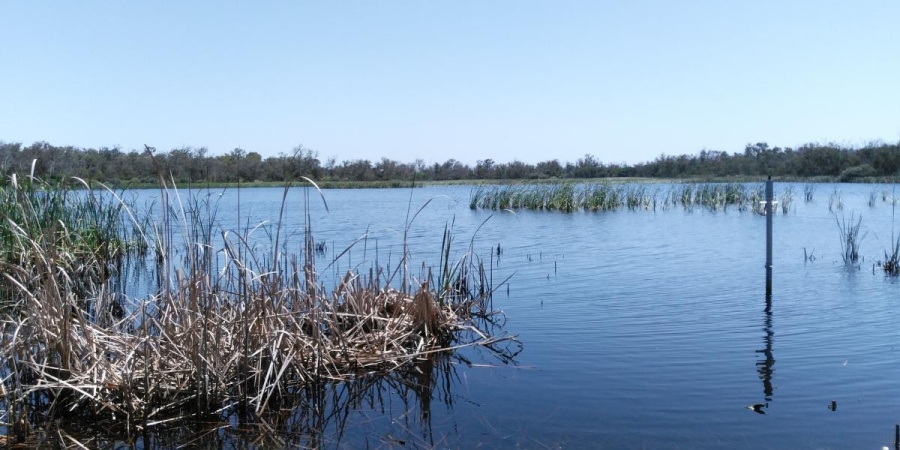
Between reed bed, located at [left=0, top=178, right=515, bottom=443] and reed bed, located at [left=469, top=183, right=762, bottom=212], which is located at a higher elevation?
reed bed, located at [left=469, top=183, right=762, bottom=212]

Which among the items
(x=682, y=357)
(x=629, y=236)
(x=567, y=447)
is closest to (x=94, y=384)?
(x=567, y=447)

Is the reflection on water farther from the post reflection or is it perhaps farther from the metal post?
the metal post

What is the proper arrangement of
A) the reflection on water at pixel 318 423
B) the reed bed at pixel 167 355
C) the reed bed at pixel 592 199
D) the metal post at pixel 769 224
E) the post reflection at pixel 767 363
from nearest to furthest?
the reflection on water at pixel 318 423
the reed bed at pixel 167 355
the post reflection at pixel 767 363
the metal post at pixel 769 224
the reed bed at pixel 592 199

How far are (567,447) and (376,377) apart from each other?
1.81m

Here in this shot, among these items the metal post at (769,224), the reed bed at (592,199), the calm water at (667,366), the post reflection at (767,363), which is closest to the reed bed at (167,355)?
the calm water at (667,366)

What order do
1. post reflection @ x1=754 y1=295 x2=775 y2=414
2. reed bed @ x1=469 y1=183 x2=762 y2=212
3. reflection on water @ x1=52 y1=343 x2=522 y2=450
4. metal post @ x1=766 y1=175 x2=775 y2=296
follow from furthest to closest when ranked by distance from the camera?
reed bed @ x1=469 y1=183 x2=762 y2=212 < metal post @ x1=766 y1=175 x2=775 y2=296 < post reflection @ x1=754 y1=295 x2=775 y2=414 < reflection on water @ x1=52 y1=343 x2=522 y2=450

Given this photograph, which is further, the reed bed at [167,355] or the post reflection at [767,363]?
the post reflection at [767,363]

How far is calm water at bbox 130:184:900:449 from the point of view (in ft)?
13.8

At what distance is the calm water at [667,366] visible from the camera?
4.22 metres

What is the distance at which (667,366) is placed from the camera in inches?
221

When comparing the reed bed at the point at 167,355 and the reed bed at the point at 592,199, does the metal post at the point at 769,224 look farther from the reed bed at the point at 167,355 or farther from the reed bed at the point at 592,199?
the reed bed at the point at 592,199

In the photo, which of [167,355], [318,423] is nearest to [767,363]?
[318,423]

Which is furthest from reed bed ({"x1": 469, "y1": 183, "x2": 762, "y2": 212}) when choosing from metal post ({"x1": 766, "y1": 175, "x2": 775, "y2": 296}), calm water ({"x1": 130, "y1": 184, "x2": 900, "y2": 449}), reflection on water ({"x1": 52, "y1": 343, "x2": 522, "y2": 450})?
reflection on water ({"x1": 52, "y1": 343, "x2": 522, "y2": 450})

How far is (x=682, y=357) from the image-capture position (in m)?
5.86
